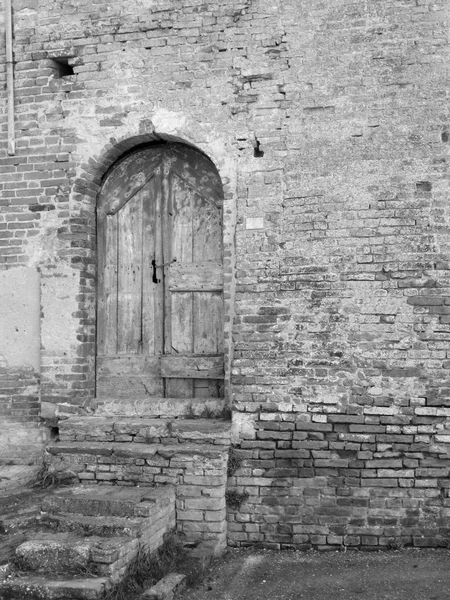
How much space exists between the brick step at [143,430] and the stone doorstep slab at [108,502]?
501 mm

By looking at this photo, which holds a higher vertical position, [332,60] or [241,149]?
[332,60]

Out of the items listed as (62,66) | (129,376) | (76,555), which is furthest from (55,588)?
(62,66)

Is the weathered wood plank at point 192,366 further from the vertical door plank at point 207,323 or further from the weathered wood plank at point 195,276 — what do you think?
the weathered wood plank at point 195,276

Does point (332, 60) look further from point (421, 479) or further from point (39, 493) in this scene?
point (39, 493)

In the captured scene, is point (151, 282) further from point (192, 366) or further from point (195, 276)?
point (192, 366)

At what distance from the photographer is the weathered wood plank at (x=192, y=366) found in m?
5.77

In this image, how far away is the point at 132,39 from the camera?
5762 mm

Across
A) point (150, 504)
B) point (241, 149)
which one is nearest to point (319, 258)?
point (241, 149)

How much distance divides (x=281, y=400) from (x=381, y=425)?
793 mm

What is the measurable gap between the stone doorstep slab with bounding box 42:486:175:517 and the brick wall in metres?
0.69

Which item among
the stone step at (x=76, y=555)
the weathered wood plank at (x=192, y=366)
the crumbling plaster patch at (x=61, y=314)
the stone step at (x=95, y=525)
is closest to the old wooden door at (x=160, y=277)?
the weathered wood plank at (x=192, y=366)

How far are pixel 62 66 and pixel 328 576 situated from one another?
4899 mm

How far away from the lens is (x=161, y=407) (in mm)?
5738

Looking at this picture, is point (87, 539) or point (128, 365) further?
point (128, 365)
